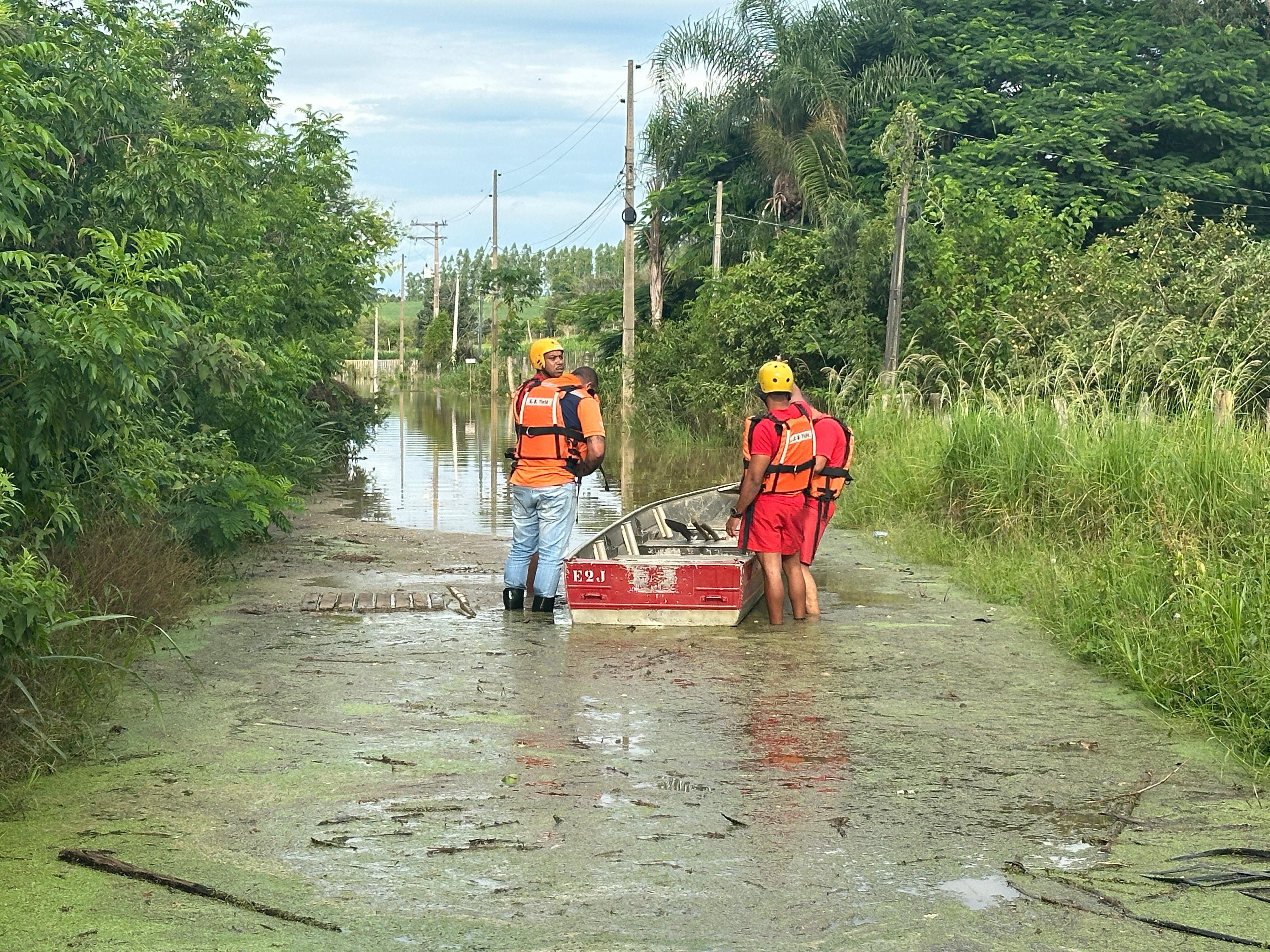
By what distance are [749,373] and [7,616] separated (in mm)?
A: 22683

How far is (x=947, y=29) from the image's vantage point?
43.1 meters

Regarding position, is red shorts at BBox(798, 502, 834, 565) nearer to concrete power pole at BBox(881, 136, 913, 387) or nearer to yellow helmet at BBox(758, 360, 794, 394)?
yellow helmet at BBox(758, 360, 794, 394)

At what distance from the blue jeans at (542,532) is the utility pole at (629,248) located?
78.9 feet

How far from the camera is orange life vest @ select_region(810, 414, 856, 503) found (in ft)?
35.7

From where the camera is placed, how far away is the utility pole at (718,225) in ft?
126

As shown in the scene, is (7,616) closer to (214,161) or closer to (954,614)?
(214,161)

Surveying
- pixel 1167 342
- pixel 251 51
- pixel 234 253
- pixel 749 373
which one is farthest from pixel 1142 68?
pixel 234 253

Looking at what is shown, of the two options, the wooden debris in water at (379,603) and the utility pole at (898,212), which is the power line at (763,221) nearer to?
the utility pole at (898,212)

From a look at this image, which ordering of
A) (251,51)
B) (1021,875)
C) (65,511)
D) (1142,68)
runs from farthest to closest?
1. (1142,68)
2. (251,51)
3. (65,511)
4. (1021,875)

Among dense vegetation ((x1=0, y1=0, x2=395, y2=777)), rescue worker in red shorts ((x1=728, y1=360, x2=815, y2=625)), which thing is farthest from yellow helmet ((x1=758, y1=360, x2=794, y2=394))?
dense vegetation ((x1=0, y1=0, x2=395, y2=777))

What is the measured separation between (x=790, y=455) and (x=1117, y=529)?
2727 millimetres

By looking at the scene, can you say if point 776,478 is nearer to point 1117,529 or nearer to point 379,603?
point 1117,529

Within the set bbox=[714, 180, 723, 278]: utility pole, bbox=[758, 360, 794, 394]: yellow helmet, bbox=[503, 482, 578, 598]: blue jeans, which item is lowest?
bbox=[503, 482, 578, 598]: blue jeans

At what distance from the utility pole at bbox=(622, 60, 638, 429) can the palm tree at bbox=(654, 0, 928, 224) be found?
4378 millimetres
